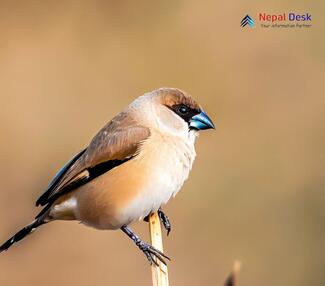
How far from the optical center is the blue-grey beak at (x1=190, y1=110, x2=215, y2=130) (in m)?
3.92

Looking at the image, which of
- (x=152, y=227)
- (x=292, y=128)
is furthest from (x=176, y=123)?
(x=292, y=128)

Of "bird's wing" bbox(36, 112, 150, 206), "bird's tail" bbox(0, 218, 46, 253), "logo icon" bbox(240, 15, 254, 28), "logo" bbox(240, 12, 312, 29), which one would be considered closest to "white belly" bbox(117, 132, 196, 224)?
"bird's wing" bbox(36, 112, 150, 206)

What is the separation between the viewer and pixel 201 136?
6.12m

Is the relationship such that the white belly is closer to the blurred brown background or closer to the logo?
the blurred brown background

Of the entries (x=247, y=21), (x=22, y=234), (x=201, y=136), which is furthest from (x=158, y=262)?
(x=247, y=21)

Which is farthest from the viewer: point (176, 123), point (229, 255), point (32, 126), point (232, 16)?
point (232, 16)

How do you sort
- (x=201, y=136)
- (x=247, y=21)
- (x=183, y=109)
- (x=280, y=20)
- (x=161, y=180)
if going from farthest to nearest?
(x=247, y=21) → (x=280, y=20) → (x=201, y=136) → (x=183, y=109) → (x=161, y=180)

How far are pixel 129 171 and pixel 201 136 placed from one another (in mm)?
2344

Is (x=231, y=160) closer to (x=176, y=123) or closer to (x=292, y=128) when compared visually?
(x=292, y=128)

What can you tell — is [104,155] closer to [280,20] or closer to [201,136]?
[201,136]

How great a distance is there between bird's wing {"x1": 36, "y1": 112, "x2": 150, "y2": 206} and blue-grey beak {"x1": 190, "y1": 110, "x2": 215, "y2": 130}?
0.25 m

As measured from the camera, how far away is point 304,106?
6.50m

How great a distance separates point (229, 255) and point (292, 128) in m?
1.39

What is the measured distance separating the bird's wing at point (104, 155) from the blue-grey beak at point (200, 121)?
25 cm
